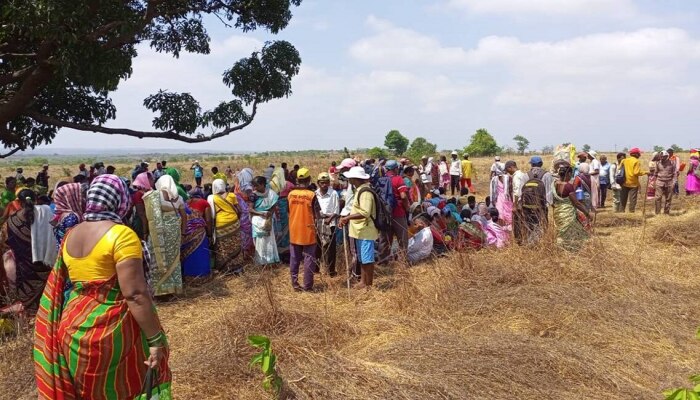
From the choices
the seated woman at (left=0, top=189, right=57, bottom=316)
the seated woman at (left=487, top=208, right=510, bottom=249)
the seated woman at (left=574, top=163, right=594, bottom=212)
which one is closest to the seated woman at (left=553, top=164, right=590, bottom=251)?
the seated woman at (left=487, top=208, right=510, bottom=249)

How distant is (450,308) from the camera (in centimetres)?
473

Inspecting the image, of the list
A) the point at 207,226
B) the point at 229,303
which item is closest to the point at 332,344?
the point at 229,303

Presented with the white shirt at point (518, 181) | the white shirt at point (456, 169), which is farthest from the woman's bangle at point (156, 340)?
the white shirt at point (456, 169)

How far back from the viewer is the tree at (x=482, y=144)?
44362mm

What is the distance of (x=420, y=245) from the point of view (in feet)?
23.6

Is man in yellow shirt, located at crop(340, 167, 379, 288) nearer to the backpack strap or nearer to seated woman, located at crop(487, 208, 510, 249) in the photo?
the backpack strap

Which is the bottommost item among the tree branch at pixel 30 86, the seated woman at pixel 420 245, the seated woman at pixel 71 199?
the seated woman at pixel 420 245

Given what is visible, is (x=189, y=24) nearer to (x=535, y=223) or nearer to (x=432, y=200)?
(x=432, y=200)

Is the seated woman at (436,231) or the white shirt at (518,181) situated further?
the white shirt at (518,181)

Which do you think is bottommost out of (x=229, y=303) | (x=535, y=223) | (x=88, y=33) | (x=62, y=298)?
(x=229, y=303)

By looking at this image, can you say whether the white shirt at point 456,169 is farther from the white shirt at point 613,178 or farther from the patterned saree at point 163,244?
the patterned saree at point 163,244

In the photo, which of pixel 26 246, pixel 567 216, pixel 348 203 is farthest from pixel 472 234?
pixel 26 246

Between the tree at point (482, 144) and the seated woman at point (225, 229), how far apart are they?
39240mm

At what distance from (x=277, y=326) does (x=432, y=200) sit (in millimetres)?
4823
